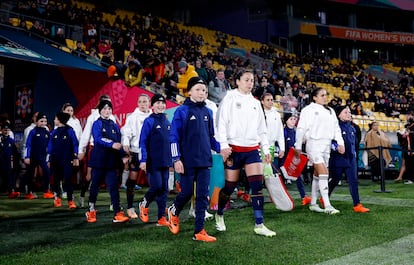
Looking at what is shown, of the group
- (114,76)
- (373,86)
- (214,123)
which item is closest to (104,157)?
(214,123)

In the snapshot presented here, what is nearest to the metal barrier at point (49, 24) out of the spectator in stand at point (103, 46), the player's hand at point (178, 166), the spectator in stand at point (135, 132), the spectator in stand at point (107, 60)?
the spectator in stand at point (103, 46)

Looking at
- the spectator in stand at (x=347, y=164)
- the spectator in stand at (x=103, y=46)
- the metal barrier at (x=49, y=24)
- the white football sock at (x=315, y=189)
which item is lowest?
the white football sock at (x=315, y=189)

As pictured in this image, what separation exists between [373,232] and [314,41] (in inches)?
1435

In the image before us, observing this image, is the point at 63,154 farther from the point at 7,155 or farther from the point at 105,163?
the point at 7,155

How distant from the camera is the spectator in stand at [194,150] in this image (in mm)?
4656

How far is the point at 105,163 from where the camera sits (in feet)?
20.1

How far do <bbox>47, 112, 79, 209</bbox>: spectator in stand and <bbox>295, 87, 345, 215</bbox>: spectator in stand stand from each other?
3.96 metres

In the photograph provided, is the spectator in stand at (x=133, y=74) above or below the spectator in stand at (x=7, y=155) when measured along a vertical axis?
above

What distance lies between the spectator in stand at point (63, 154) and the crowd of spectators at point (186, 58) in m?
4.11

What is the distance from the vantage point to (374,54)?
41.0m

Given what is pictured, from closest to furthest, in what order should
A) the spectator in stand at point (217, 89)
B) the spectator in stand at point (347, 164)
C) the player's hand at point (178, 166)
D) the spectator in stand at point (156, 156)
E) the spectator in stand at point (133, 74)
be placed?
the player's hand at point (178, 166), the spectator in stand at point (156, 156), the spectator in stand at point (347, 164), the spectator in stand at point (217, 89), the spectator in stand at point (133, 74)

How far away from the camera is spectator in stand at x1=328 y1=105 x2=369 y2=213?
21.4 feet

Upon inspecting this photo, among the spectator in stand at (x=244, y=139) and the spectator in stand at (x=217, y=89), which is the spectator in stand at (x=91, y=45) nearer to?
the spectator in stand at (x=217, y=89)

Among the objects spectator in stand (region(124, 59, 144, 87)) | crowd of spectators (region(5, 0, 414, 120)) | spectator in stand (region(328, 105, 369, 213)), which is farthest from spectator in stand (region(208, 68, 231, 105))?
spectator in stand (region(328, 105, 369, 213))
